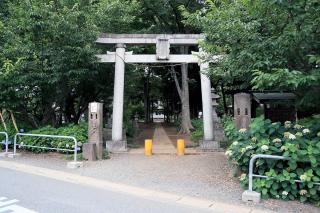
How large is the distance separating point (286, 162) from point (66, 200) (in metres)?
4.67

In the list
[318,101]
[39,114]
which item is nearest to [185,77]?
[39,114]

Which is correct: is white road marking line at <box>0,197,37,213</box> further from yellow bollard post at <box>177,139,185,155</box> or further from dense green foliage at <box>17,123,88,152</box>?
yellow bollard post at <box>177,139,185,155</box>

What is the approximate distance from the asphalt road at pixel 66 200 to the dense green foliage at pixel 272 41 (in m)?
3.44

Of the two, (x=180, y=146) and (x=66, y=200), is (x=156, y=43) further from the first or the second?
(x=66, y=200)

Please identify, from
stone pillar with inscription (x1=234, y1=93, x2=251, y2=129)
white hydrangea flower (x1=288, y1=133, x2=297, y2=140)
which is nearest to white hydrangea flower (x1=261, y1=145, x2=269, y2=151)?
white hydrangea flower (x1=288, y1=133, x2=297, y2=140)

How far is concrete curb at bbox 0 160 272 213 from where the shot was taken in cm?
652

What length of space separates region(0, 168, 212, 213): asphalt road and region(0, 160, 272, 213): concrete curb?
257 millimetres

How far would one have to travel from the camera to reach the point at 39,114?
16547 mm

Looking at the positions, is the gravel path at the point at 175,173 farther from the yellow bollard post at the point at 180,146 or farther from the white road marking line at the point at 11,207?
the white road marking line at the point at 11,207

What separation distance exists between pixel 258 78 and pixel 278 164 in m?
1.88

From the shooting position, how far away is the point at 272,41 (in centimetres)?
757

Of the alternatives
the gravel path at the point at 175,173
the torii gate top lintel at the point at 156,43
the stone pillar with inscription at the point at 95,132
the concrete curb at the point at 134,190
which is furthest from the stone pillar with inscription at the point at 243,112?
the torii gate top lintel at the point at 156,43

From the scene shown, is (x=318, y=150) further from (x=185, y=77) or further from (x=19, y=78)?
(x=185, y=77)

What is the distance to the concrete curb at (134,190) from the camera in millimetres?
6520
